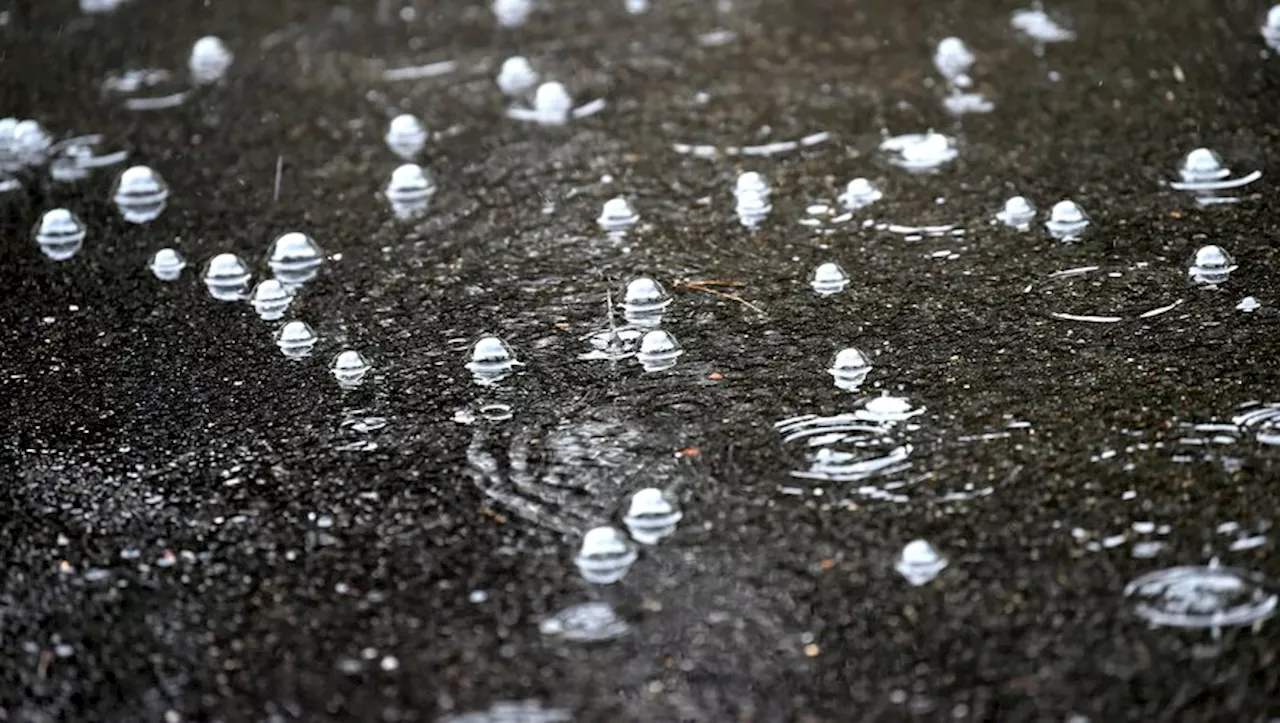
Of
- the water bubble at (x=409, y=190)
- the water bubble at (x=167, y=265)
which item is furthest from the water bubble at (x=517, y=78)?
the water bubble at (x=167, y=265)

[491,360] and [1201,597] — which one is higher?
[1201,597]

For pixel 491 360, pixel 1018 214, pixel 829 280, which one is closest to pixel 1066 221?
pixel 1018 214

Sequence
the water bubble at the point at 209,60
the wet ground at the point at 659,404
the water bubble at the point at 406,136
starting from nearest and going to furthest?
the wet ground at the point at 659,404, the water bubble at the point at 406,136, the water bubble at the point at 209,60

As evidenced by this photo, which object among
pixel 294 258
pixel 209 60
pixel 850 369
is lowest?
pixel 209 60

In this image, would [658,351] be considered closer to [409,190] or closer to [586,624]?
[586,624]

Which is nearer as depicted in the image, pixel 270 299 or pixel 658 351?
pixel 658 351

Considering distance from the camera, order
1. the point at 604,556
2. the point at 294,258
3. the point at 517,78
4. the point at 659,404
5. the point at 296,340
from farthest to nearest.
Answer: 1. the point at 517,78
2. the point at 294,258
3. the point at 296,340
4. the point at 659,404
5. the point at 604,556

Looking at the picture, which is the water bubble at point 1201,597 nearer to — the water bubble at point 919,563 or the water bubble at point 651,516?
the water bubble at point 919,563

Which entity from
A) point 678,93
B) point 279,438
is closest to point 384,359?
point 279,438
